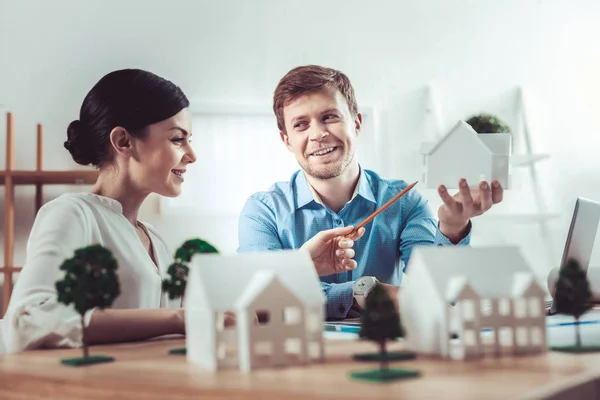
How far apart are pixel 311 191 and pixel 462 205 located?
70 centimetres

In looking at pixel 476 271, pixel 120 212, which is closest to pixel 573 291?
pixel 476 271

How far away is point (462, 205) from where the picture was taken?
1.62m

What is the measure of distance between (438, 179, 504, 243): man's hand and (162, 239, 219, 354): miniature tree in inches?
16.8

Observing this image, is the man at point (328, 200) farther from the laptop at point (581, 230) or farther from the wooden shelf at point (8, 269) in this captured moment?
the wooden shelf at point (8, 269)

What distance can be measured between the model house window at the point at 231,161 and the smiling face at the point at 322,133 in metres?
1.02

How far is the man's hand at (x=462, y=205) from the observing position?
1421 millimetres

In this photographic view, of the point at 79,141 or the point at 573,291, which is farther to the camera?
the point at 79,141

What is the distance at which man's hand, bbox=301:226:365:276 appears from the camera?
1.61m

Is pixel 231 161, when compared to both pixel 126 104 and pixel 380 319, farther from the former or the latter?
pixel 380 319

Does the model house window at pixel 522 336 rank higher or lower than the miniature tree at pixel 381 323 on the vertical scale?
lower

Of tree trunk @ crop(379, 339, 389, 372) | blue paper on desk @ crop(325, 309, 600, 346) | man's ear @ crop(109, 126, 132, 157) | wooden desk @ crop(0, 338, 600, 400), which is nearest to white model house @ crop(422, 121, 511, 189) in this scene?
blue paper on desk @ crop(325, 309, 600, 346)

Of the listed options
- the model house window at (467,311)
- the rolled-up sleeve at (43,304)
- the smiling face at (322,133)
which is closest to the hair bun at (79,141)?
the rolled-up sleeve at (43,304)

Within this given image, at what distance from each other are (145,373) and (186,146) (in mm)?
879

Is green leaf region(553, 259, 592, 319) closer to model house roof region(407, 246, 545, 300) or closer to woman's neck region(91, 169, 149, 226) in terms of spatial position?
model house roof region(407, 246, 545, 300)
